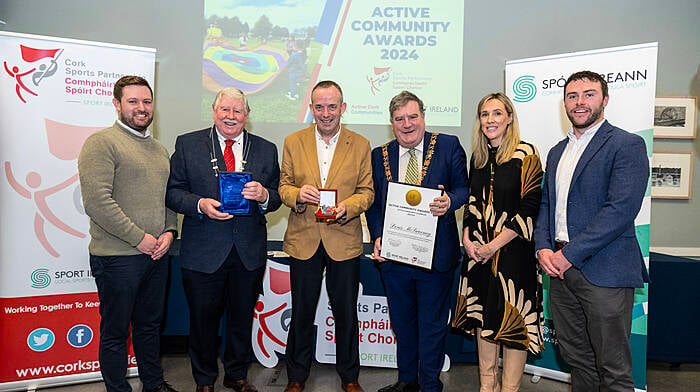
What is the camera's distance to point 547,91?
10.8 feet

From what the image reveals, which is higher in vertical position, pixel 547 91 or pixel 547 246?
pixel 547 91

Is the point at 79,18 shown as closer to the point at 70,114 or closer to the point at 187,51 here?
the point at 187,51

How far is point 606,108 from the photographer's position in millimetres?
3082

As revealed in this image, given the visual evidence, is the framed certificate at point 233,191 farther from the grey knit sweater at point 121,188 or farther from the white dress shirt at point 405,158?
the white dress shirt at point 405,158

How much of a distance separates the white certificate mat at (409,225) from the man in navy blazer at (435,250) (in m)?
0.08

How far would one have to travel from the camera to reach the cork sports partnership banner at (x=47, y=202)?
2.94 meters

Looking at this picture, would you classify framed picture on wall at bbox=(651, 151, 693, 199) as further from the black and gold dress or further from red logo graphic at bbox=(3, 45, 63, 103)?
red logo graphic at bbox=(3, 45, 63, 103)

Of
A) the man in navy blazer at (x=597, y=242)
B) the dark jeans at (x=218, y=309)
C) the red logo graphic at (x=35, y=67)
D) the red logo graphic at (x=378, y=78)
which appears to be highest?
the red logo graphic at (x=378, y=78)

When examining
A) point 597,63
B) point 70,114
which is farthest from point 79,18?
point 597,63

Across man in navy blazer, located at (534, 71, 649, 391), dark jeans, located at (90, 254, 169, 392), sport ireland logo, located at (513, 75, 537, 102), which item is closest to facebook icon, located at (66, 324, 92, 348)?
dark jeans, located at (90, 254, 169, 392)

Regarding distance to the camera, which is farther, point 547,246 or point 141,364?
point 141,364

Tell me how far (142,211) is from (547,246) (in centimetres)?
209

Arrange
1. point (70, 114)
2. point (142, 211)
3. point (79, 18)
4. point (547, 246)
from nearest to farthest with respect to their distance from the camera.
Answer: point (547, 246)
point (142, 211)
point (70, 114)
point (79, 18)

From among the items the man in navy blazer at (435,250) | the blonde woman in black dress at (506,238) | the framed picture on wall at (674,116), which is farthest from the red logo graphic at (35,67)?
the framed picture on wall at (674,116)
